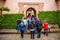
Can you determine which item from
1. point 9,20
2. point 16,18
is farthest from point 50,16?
point 9,20

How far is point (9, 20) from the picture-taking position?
34.0 meters

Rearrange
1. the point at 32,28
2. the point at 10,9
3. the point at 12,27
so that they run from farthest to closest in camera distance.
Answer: the point at 10,9
the point at 12,27
the point at 32,28

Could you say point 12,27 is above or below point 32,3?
below

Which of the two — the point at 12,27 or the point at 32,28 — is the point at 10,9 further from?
the point at 32,28

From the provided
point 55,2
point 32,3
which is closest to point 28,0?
point 32,3

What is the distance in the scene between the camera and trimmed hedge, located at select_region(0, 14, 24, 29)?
33.5 m

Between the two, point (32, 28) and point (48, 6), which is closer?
point (32, 28)

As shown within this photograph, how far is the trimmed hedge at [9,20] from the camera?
110 ft

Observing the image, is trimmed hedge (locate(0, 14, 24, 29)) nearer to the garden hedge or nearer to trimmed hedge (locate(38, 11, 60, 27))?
the garden hedge

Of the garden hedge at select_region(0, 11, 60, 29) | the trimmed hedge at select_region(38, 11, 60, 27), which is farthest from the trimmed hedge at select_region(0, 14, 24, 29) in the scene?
the trimmed hedge at select_region(38, 11, 60, 27)

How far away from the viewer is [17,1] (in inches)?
1415

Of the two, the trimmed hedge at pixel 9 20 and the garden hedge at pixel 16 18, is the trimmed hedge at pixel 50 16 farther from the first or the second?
the trimmed hedge at pixel 9 20

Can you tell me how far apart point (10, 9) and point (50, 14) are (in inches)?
A: 196

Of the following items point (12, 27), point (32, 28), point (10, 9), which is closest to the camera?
point (32, 28)
